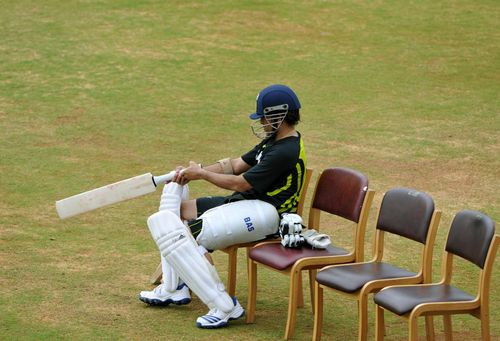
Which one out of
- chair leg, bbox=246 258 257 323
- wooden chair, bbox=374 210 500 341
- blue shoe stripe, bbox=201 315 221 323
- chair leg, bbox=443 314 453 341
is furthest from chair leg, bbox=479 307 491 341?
blue shoe stripe, bbox=201 315 221 323

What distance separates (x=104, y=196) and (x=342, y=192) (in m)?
1.73

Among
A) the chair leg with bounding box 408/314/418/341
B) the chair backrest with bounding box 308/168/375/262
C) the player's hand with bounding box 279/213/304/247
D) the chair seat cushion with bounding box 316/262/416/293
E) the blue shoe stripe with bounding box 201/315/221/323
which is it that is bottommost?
the blue shoe stripe with bounding box 201/315/221/323

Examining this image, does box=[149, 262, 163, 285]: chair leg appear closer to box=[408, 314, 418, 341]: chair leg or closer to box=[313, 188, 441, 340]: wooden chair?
box=[313, 188, 441, 340]: wooden chair

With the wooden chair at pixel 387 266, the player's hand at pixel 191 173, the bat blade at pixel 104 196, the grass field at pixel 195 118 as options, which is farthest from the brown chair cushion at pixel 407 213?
the bat blade at pixel 104 196

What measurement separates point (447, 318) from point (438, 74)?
28.7 feet

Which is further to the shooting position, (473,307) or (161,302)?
(161,302)

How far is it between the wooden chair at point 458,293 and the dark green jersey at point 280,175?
1.32 m

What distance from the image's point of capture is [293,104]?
24.1ft

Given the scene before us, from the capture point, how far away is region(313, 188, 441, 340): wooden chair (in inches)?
255

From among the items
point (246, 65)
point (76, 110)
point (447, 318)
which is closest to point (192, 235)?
point (447, 318)

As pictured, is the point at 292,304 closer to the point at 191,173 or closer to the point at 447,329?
the point at 447,329

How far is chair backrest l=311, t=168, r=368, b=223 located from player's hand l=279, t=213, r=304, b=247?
371 millimetres

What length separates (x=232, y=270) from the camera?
746cm

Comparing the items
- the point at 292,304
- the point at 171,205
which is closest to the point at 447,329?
the point at 292,304
